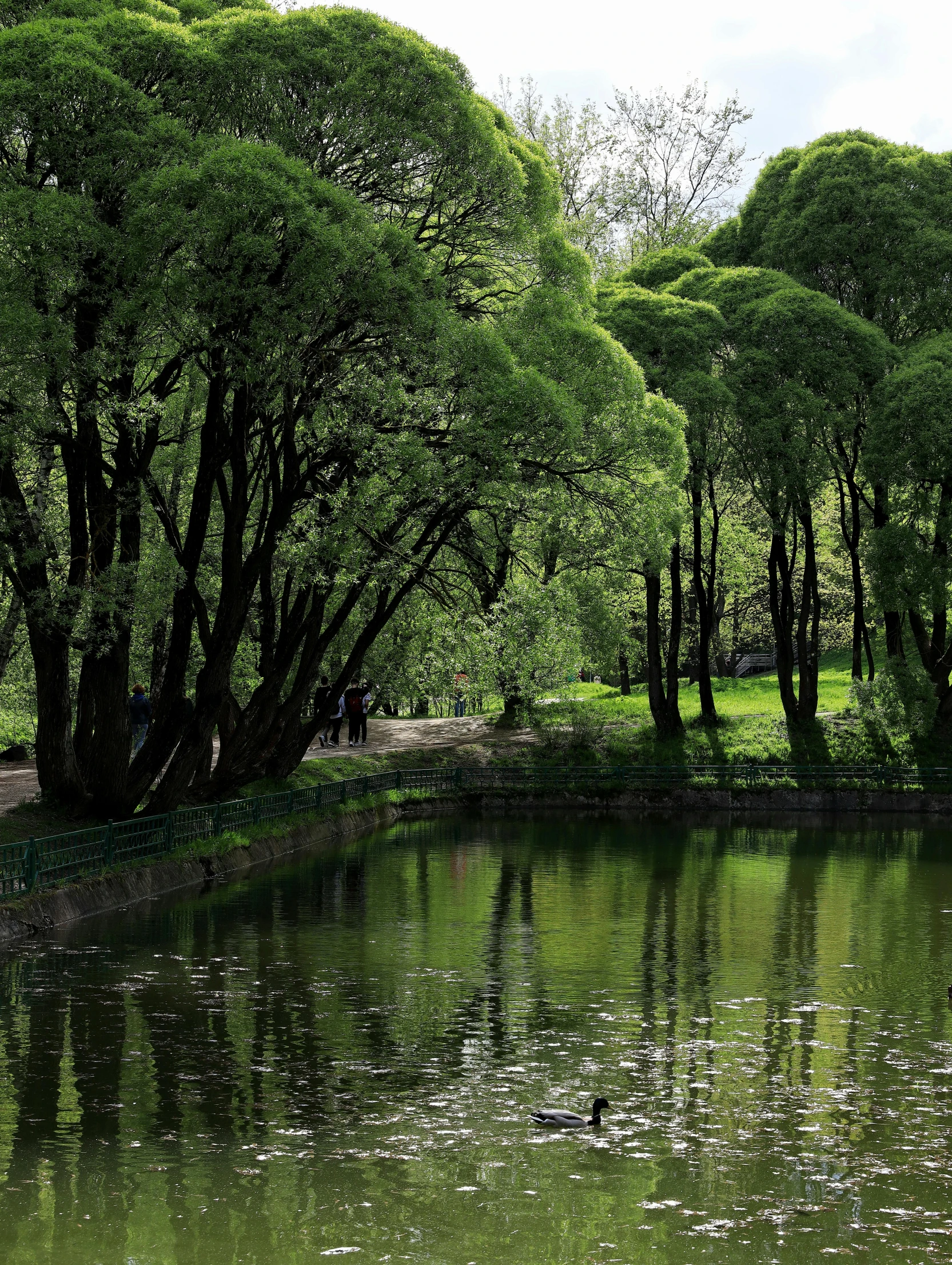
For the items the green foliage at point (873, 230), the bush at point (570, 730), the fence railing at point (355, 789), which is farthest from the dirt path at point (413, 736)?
the green foliage at point (873, 230)

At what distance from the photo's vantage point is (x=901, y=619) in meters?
36.1

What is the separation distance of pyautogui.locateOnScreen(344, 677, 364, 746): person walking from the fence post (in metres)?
20.1

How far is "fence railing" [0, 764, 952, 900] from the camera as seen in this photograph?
1636 centimetres

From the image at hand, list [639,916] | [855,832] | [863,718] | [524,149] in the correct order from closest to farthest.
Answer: [639,916] → [524,149] → [855,832] → [863,718]

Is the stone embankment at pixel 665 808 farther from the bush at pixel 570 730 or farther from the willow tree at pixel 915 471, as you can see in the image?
the willow tree at pixel 915 471

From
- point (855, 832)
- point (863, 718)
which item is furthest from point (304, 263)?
point (863, 718)

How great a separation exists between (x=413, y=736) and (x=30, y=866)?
2334 centimetres

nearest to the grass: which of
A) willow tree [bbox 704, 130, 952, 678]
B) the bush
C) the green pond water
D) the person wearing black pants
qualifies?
the bush

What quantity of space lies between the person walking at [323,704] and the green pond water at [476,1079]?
6.11m

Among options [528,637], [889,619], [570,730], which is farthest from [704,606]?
[528,637]

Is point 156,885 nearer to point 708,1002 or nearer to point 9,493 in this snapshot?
point 9,493

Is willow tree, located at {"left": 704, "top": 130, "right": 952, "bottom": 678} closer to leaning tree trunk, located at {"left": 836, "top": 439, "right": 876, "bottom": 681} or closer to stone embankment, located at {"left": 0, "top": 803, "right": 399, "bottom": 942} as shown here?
leaning tree trunk, located at {"left": 836, "top": 439, "right": 876, "bottom": 681}

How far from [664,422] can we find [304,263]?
8.45 m

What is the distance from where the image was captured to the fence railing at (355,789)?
16359 mm
